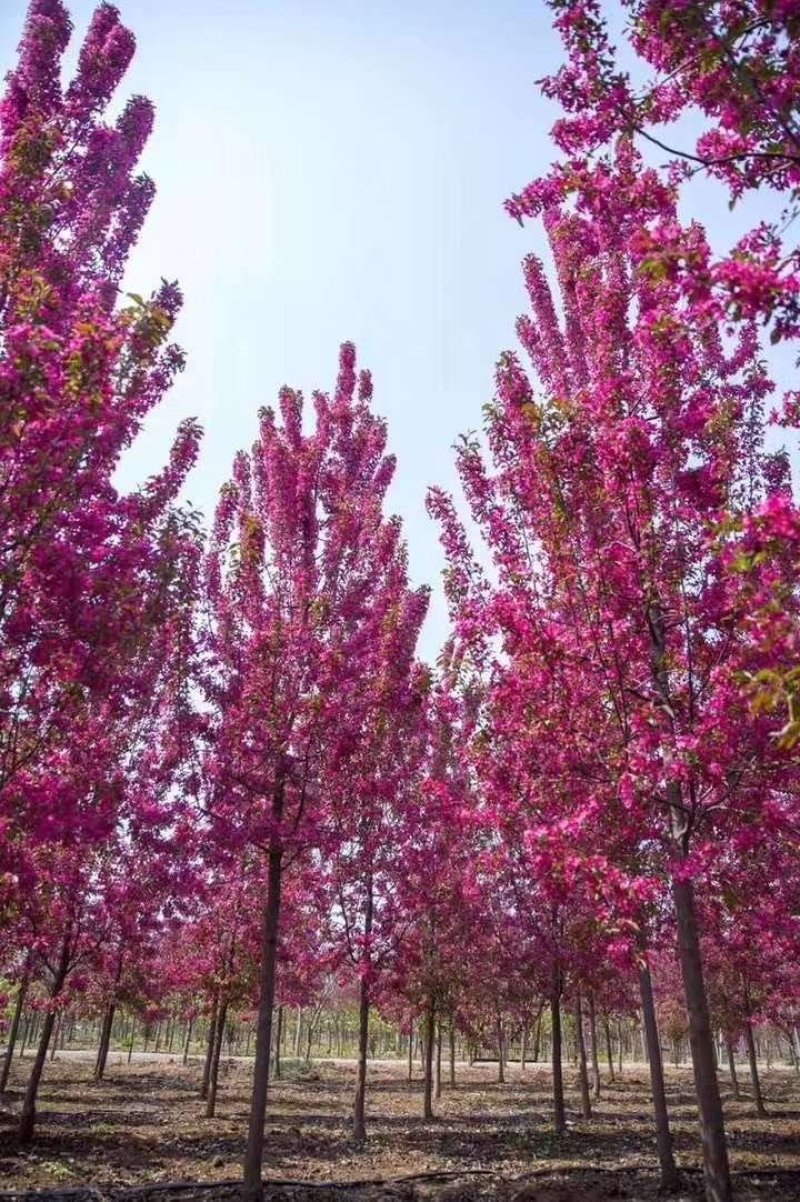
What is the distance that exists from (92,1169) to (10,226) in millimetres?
12217

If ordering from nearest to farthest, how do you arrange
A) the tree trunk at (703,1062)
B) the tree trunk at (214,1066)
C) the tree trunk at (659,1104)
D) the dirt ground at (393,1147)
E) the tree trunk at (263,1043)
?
the tree trunk at (703,1062), the tree trunk at (263,1043), the dirt ground at (393,1147), the tree trunk at (659,1104), the tree trunk at (214,1066)

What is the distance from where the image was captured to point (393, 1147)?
1443cm

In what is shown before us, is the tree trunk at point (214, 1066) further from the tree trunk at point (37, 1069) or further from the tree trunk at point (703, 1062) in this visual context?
the tree trunk at point (703, 1062)

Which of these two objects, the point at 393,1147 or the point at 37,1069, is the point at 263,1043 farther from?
the point at 393,1147

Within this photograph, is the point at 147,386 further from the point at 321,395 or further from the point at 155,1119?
the point at 155,1119

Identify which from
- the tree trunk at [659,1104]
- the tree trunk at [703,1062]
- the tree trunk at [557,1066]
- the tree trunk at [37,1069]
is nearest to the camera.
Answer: the tree trunk at [703,1062]

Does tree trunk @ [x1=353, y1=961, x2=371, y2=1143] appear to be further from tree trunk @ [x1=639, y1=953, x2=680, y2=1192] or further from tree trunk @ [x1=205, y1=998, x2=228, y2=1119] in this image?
tree trunk @ [x1=639, y1=953, x2=680, y2=1192]

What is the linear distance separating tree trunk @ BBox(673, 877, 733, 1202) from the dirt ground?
135 inches

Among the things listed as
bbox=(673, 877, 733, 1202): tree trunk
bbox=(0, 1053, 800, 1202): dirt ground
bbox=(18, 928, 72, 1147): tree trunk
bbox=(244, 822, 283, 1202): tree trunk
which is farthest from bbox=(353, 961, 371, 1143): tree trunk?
bbox=(673, 877, 733, 1202): tree trunk

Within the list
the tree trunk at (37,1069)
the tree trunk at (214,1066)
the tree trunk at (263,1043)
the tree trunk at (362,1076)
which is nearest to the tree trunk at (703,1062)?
the tree trunk at (263,1043)

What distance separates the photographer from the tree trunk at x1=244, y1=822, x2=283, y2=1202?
860 centimetres

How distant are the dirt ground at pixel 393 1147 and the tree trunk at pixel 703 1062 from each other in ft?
11.3

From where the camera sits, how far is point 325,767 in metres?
10.1

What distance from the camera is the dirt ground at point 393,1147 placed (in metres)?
10.1
